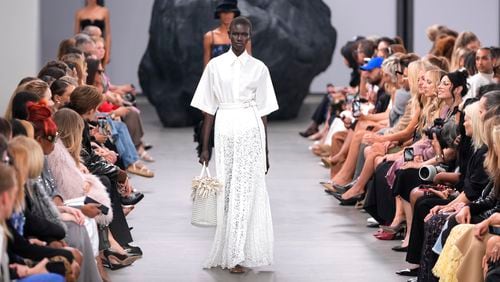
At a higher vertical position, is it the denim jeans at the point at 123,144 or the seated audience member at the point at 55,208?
the seated audience member at the point at 55,208

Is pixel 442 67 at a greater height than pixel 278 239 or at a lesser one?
greater

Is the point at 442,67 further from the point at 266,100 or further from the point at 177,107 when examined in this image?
the point at 177,107

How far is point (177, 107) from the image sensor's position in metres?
15.1

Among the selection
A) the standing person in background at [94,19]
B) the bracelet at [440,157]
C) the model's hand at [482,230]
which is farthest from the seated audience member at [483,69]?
the standing person in background at [94,19]

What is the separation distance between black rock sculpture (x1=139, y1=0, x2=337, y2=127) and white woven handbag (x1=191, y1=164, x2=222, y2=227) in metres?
7.82

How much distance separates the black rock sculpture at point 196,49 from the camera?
49.7 ft

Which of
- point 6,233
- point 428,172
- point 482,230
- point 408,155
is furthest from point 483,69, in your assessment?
point 6,233

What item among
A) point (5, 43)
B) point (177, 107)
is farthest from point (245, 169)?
point (177, 107)

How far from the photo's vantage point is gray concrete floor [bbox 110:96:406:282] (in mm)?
7262

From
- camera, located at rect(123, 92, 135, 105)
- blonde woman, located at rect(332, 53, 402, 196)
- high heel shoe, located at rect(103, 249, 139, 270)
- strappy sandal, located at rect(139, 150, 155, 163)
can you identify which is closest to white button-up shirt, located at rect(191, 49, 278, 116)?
high heel shoe, located at rect(103, 249, 139, 270)

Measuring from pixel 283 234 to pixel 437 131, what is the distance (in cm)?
137

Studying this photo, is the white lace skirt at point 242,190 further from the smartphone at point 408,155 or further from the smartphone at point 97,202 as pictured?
the smartphone at point 408,155

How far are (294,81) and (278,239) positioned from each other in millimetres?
7259

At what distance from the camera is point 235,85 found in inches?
285
